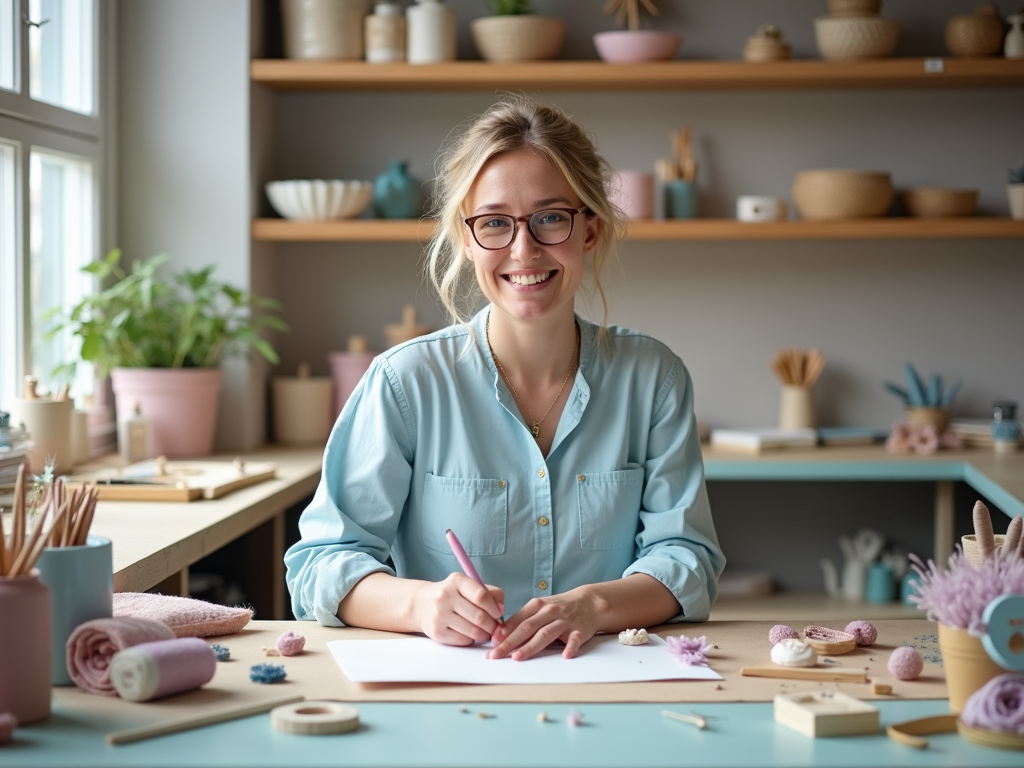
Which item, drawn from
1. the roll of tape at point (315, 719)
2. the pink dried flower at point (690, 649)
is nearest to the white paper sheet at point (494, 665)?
the pink dried flower at point (690, 649)

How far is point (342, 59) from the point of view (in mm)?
3484

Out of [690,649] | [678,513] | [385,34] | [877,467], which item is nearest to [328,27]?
[385,34]

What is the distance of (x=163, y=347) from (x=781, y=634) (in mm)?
2181

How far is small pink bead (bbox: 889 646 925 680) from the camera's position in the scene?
130cm

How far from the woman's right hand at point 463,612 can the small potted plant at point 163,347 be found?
1.72 m

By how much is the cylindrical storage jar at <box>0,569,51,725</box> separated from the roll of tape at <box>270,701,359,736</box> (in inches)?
9.0

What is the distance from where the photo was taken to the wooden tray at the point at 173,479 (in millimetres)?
2559

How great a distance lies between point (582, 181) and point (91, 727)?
1.07m

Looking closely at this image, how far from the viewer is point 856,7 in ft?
11.2

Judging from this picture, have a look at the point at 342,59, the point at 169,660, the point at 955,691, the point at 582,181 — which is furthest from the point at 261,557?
the point at 955,691

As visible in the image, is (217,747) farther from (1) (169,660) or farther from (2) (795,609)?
(2) (795,609)

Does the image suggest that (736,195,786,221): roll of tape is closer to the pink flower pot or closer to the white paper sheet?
the pink flower pot

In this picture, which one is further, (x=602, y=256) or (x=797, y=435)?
(x=797, y=435)

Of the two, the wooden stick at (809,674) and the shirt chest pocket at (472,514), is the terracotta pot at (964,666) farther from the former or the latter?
the shirt chest pocket at (472,514)
